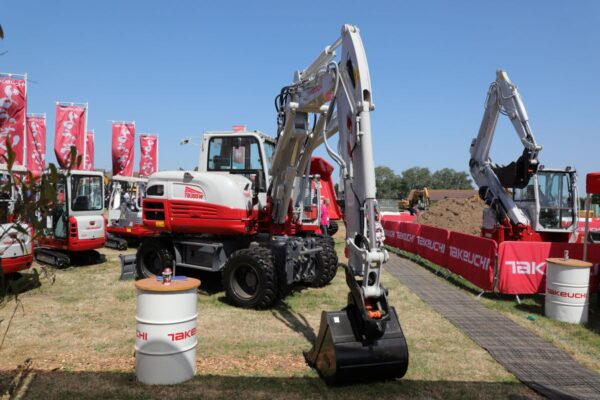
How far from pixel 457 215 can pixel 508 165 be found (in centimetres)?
1053

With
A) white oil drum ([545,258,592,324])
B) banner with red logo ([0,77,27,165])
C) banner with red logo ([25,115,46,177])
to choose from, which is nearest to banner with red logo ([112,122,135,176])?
banner with red logo ([25,115,46,177])

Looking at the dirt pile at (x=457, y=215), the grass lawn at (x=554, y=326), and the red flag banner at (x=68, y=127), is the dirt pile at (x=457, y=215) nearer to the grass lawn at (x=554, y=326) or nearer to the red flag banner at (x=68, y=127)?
the grass lawn at (x=554, y=326)

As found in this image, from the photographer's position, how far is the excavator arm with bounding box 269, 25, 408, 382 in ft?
14.4

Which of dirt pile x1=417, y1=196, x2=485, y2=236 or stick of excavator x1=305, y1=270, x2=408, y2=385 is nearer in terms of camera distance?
stick of excavator x1=305, y1=270, x2=408, y2=385

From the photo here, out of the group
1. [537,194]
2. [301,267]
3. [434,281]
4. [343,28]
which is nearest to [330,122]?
[343,28]

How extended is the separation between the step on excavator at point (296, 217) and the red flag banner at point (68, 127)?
30.3 ft

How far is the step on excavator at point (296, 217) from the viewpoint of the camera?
14.7 feet

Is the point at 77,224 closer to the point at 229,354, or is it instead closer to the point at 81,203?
the point at 81,203

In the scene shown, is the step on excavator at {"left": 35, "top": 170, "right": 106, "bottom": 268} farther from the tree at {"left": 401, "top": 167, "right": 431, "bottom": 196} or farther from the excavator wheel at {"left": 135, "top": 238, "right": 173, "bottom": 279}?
the tree at {"left": 401, "top": 167, "right": 431, "bottom": 196}

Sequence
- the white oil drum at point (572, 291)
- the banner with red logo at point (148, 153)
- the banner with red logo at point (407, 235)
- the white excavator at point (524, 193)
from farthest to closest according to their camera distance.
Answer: the banner with red logo at point (148, 153), the banner with red logo at point (407, 235), the white excavator at point (524, 193), the white oil drum at point (572, 291)

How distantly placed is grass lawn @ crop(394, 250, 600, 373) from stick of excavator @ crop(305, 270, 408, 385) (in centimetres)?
262

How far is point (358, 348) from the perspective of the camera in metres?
4.36

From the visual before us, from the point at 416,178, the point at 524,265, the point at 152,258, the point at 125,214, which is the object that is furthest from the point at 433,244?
the point at 416,178

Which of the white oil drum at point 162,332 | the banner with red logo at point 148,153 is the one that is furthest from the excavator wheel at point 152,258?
the banner with red logo at point 148,153
